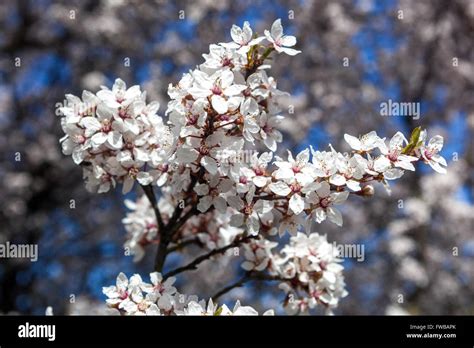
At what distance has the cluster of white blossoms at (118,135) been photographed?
2164 millimetres

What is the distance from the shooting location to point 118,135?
2162 mm

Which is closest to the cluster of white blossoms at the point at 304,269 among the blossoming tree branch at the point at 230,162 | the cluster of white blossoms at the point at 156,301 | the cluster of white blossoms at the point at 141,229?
the blossoming tree branch at the point at 230,162

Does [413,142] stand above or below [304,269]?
above

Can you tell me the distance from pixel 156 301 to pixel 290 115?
19.4 ft

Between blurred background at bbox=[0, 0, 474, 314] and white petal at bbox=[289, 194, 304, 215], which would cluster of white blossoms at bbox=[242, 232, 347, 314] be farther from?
blurred background at bbox=[0, 0, 474, 314]

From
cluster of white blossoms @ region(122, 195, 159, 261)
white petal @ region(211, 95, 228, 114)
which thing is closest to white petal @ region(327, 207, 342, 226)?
white petal @ region(211, 95, 228, 114)

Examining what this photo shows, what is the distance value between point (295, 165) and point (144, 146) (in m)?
0.57

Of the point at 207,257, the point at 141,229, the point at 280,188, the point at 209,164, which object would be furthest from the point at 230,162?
the point at 141,229

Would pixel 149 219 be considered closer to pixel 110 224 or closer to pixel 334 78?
pixel 334 78

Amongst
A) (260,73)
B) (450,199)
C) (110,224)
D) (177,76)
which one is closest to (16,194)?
(110,224)

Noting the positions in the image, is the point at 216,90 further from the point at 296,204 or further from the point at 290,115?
the point at 290,115

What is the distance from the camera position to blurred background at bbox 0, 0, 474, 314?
25.9 ft

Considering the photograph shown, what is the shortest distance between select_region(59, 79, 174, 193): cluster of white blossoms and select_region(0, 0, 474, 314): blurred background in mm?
5348

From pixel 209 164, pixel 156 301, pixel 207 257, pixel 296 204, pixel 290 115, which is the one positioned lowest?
pixel 156 301
